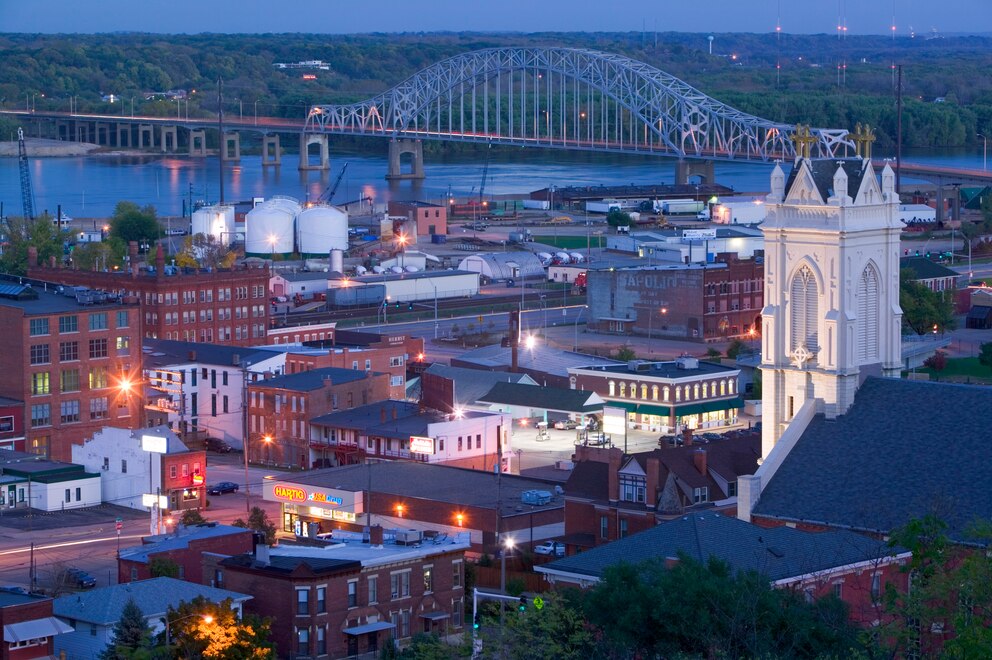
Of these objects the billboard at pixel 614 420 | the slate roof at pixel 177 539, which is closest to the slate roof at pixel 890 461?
the slate roof at pixel 177 539

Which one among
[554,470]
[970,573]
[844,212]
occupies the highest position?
[844,212]

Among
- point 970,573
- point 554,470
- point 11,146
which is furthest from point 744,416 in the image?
point 11,146

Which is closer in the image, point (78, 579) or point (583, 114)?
point (78, 579)

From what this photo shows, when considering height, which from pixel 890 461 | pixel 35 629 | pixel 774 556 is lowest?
pixel 35 629

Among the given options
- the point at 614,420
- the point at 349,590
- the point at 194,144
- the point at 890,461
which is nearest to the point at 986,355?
the point at 614,420

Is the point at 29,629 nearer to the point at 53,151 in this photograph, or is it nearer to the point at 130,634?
the point at 130,634

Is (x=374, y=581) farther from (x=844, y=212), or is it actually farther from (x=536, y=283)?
(x=536, y=283)

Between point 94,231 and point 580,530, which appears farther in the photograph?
point 94,231

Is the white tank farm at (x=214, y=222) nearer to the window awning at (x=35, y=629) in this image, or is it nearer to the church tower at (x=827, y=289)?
the church tower at (x=827, y=289)
